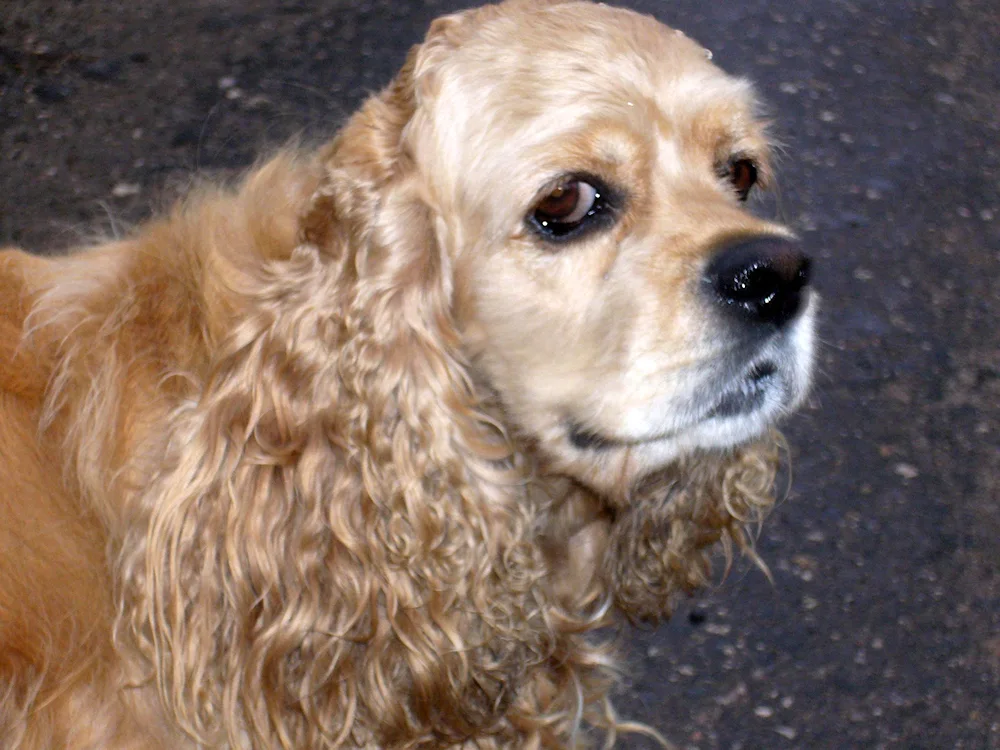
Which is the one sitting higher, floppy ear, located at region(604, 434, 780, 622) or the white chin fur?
the white chin fur

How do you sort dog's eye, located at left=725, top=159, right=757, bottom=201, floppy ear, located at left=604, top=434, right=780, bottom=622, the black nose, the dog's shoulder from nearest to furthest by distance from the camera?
the black nose, the dog's shoulder, dog's eye, located at left=725, top=159, right=757, bottom=201, floppy ear, located at left=604, top=434, right=780, bottom=622

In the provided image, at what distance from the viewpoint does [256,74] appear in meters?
3.90

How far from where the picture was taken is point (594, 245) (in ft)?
6.24

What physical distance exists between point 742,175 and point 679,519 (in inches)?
28.1

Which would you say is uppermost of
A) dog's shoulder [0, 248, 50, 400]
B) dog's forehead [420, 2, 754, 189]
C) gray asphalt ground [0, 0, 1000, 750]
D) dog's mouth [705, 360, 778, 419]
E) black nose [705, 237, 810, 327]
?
dog's forehead [420, 2, 754, 189]

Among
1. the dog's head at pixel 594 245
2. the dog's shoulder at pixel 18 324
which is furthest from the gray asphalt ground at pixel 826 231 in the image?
the dog's head at pixel 594 245

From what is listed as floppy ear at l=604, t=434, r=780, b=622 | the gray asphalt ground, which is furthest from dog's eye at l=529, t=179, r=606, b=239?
the gray asphalt ground

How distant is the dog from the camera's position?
6.04 ft

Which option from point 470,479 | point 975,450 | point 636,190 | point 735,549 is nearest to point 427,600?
point 470,479

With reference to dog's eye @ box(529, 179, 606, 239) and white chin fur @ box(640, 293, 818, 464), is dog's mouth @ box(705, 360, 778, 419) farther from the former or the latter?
dog's eye @ box(529, 179, 606, 239)

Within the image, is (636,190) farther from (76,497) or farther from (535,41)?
(76,497)

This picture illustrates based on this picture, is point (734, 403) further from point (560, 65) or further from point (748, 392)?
point (560, 65)

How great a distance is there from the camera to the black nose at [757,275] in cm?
180

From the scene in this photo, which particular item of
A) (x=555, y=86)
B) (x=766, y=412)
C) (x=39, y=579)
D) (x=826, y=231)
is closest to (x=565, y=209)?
(x=555, y=86)
